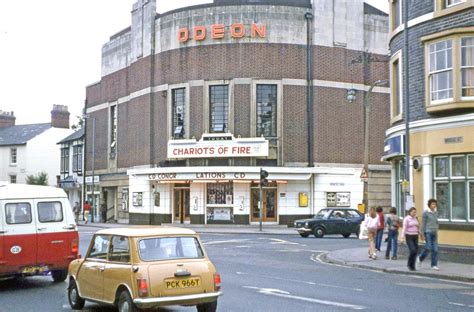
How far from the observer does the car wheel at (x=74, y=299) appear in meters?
11.6

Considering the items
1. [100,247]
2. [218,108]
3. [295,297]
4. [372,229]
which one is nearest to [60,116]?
[218,108]

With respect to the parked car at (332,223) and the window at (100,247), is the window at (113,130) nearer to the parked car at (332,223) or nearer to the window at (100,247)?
the parked car at (332,223)

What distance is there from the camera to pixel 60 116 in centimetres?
7388

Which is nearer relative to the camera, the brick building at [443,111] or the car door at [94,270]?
the car door at [94,270]

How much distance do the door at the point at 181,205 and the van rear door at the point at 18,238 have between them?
29.4 metres

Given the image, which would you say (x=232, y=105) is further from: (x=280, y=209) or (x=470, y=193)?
(x=470, y=193)

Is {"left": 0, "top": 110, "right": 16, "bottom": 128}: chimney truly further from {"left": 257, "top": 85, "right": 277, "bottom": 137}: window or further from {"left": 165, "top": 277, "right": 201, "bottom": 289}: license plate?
{"left": 165, "top": 277, "right": 201, "bottom": 289}: license plate

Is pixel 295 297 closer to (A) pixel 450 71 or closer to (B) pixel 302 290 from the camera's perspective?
(B) pixel 302 290

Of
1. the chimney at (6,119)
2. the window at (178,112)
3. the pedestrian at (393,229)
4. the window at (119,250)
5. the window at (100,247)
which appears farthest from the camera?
the chimney at (6,119)

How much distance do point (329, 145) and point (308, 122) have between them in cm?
208

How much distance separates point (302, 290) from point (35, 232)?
6.06 meters

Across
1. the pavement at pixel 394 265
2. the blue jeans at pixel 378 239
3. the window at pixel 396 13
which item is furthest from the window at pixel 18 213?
the window at pixel 396 13

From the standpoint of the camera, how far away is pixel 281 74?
4291cm

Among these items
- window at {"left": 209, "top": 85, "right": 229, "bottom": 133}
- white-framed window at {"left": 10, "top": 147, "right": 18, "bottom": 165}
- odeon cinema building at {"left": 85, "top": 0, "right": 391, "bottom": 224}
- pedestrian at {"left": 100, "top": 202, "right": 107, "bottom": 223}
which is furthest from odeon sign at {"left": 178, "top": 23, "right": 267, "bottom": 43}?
white-framed window at {"left": 10, "top": 147, "right": 18, "bottom": 165}
